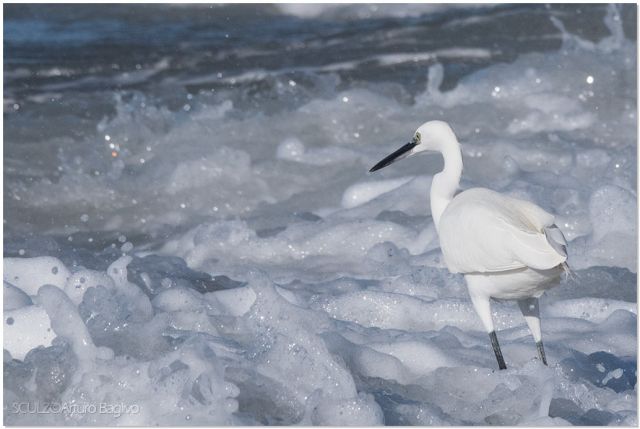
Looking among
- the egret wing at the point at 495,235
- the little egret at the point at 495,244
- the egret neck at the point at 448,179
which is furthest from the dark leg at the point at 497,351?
the egret neck at the point at 448,179

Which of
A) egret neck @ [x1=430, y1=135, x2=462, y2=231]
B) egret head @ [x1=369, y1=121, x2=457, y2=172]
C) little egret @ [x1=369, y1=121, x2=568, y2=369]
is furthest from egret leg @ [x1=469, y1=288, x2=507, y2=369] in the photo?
egret head @ [x1=369, y1=121, x2=457, y2=172]

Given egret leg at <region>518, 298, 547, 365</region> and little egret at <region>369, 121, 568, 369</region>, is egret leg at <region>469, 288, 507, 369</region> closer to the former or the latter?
little egret at <region>369, 121, 568, 369</region>

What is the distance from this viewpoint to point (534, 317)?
4238 millimetres

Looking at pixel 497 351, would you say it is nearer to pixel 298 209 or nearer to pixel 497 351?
pixel 497 351

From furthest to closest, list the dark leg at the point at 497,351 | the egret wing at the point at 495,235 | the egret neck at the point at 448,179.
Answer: the egret neck at the point at 448,179 → the dark leg at the point at 497,351 → the egret wing at the point at 495,235

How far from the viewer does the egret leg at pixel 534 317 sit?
4223 mm

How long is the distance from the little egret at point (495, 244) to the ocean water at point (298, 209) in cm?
31

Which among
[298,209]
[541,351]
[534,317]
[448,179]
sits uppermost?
[448,179]

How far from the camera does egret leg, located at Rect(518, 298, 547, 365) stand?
4223 millimetres

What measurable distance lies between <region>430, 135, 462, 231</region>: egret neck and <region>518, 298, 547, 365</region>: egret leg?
491 millimetres

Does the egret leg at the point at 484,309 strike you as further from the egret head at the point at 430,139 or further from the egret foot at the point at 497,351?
the egret head at the point at 430,139

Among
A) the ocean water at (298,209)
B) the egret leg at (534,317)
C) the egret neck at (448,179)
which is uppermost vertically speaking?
the egret neck at (448,179)

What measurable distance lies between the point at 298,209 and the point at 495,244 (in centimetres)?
312

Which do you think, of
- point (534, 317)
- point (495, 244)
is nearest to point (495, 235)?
point (495, 244)
